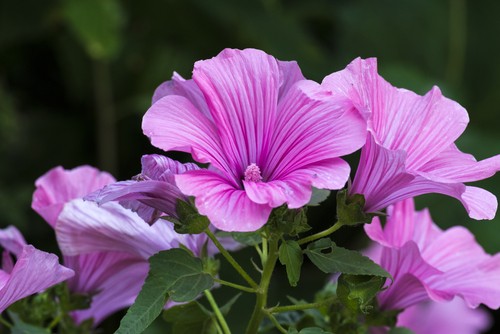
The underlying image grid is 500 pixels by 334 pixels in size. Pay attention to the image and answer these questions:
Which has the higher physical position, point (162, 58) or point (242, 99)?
point (242, 99)

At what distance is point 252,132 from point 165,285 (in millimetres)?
106

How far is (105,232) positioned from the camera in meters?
0.57

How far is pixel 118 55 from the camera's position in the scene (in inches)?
81.1

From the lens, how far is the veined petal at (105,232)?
567 mm

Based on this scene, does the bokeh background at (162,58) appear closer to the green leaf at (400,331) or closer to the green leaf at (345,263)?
the green leaf at (400,331)

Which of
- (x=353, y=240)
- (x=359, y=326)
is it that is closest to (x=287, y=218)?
(x=359, y=326)

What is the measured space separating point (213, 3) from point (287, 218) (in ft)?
5.44

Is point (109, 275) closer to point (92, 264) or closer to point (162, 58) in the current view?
point (92, 264)

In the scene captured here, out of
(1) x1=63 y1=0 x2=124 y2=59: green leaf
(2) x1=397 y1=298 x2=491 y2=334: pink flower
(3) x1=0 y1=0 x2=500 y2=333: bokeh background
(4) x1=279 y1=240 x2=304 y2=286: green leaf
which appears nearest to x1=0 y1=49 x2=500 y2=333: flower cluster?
(4) x1=279 y1=240 x2=304 y2=286: green leaf

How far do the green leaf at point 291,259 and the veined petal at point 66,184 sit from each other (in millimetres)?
202

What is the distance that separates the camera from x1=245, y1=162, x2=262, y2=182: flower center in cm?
49

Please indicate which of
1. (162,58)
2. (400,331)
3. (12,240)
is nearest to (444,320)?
(400,331)

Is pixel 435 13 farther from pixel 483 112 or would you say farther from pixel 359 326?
pixel 359 326

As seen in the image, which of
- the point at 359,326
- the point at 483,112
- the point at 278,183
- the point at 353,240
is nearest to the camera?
the point at 278,183
